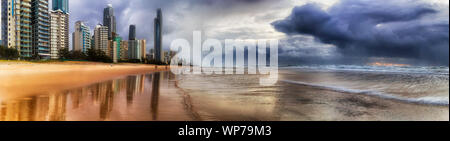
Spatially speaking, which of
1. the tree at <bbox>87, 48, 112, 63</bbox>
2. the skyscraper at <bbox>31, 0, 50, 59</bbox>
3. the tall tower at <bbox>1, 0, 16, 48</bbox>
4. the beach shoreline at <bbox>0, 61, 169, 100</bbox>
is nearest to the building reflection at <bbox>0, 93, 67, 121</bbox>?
the beach shoreline at <bbox>0, 61, 169, 100</bbox>

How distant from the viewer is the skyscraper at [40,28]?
9456 cm

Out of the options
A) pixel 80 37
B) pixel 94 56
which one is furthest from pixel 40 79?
pixel 80 37

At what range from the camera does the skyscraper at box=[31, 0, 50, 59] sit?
9456cm

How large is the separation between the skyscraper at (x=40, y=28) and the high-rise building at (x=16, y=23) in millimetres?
5902

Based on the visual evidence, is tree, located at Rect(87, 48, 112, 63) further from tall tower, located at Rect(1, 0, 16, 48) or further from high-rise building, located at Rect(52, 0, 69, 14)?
high-rise building, located at Rect(52, 0, 69, 14)

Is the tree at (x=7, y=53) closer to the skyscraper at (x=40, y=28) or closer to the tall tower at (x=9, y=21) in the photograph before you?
the tall tower at (x=9, y=21)

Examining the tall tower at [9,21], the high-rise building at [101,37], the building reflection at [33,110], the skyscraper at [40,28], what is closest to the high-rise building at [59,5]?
the high-rise building at [101,37]

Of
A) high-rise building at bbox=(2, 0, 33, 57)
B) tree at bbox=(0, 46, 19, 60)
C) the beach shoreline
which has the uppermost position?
high-rise building at bbox=(2, 0, 33, 57)

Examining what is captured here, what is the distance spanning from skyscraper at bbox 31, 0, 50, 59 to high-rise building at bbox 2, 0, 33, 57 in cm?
590
